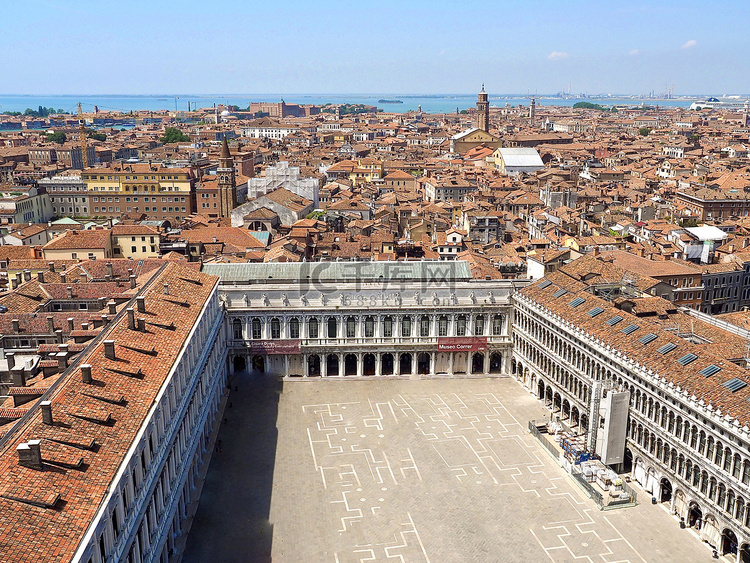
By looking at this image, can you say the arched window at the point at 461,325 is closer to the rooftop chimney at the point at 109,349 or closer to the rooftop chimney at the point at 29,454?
the rooftop chimney at the point at 109,349

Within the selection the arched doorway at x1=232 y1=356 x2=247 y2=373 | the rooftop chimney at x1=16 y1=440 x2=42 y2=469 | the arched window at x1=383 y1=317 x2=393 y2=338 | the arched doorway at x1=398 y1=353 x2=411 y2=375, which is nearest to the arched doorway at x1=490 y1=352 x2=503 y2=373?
the arched doorway at x1=398 y1=353 x2=411 y2=375

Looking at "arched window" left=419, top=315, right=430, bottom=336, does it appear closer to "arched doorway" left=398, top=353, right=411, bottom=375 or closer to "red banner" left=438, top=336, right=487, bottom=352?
"red banner" left=438, top=336, right=487, bottom=352

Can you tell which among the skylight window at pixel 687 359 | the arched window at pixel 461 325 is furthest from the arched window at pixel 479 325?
the skylight window at pixel 687 359

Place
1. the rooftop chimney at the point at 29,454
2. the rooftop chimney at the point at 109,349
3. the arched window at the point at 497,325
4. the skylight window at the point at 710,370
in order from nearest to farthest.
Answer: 1. the rooftop chimney at the point at 29,454
2. the rooftop chimney at the point at 109,349
3. the skylight window at the point at 710,370
4. the arched window at the point at 497,325

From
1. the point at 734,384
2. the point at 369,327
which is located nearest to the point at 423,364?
the point at 369,327

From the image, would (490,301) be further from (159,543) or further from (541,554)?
(159,543)

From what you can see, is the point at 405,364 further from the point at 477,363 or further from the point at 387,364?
the point at 477,363
